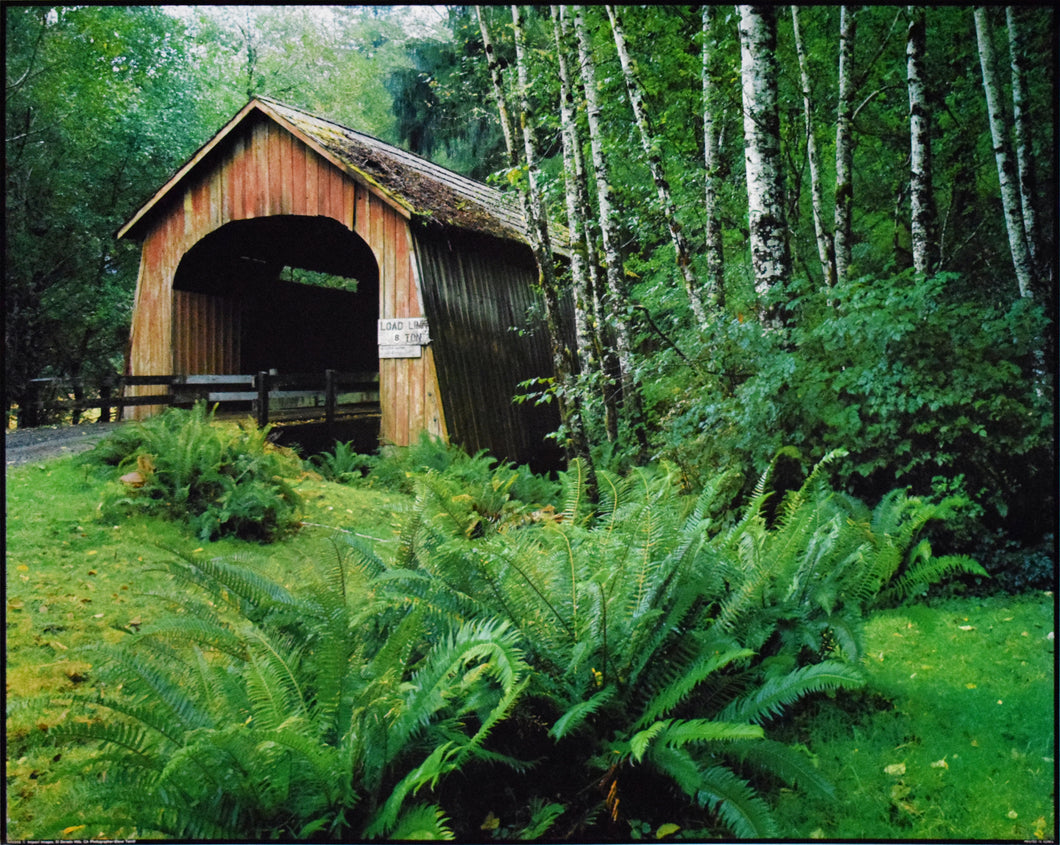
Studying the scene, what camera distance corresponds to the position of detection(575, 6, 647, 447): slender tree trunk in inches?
305

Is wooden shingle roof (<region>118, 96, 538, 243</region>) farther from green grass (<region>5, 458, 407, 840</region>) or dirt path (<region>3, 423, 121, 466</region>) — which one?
green grass (<region>5, 458, 407, 840</region>)

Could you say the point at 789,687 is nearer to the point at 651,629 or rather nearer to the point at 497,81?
the point at 651,629

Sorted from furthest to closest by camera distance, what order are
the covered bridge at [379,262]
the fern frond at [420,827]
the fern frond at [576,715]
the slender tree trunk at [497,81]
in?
the covered bridge at [379,262]
the slender tree trunk at [497,81]
the fern frond at [576,715]
the fern frond at [420,827]

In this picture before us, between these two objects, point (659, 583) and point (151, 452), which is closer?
point (659, 583)

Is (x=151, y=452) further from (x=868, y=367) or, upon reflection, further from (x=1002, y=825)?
(x=1002, y=825)

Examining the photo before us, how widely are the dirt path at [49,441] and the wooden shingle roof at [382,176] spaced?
11.6 ft

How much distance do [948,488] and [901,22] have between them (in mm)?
9954

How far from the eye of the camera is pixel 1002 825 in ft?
7.55

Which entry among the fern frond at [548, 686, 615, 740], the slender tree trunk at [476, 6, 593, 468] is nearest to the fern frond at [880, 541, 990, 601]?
the fern frond at [548, 686, 615, 740]

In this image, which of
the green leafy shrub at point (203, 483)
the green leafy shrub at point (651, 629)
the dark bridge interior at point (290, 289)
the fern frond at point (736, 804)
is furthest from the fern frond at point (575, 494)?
the dark bridge interior at point (290, 289)

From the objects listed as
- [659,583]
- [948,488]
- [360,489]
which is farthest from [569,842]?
[360,489]

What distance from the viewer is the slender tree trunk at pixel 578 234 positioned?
26.5 ft

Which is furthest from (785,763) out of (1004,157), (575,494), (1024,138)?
(1024,138)

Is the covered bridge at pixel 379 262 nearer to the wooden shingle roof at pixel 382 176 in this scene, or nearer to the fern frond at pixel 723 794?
the wooden shingle roof at pixel 382 176
